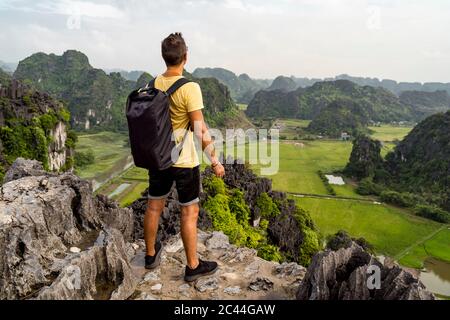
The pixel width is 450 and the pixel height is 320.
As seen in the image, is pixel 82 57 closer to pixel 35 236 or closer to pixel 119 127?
pixel 119 127

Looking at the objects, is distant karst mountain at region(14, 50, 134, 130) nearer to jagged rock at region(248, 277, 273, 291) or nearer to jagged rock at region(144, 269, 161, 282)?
jagged rock at region(144, 269, 161, 282)

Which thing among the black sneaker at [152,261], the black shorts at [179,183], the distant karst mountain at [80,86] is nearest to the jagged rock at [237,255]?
the black sneaker at [152,261]

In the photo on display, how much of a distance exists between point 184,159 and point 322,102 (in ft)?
559

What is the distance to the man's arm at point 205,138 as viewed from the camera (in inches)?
192

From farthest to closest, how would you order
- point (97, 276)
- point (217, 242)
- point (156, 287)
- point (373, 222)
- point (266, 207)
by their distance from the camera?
point (373, 222) < point (266, 207) < point (217, 242) < point (156, 287) < point (97, 276)

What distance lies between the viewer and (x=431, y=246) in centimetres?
3659

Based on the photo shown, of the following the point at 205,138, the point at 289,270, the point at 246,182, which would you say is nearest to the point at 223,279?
the point at 289,270

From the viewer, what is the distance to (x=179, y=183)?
5.17 meters

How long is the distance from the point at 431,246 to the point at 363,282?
3693 cm

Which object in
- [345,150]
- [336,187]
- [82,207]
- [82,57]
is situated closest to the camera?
[82,207]

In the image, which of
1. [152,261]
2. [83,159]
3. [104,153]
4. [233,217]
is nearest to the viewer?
[152,261]

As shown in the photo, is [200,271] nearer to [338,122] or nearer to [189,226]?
[189,226]

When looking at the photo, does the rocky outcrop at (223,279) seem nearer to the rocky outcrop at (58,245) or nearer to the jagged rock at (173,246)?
the jagged rock at (173,246)

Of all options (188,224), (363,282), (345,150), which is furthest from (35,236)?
(345,150)
